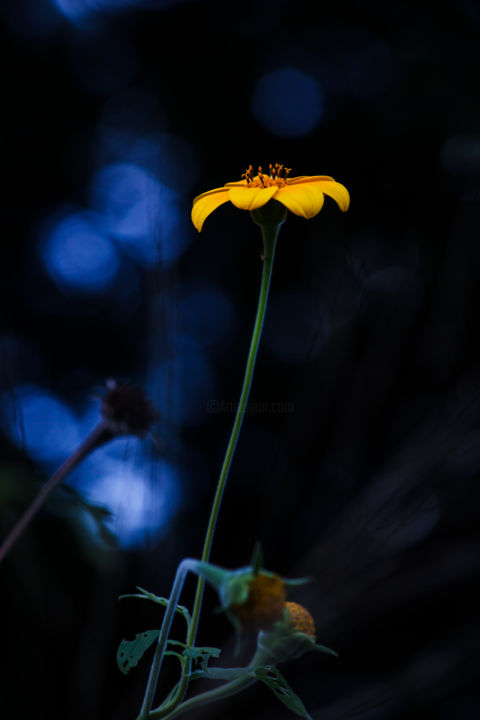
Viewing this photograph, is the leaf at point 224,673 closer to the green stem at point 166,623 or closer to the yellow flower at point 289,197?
the green stem at point 166,623

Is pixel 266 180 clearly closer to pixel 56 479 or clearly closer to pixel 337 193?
Result: pixel 337 193

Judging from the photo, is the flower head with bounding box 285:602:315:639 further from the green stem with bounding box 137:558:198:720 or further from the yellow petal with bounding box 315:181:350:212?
the yellow petal with bounding box 315:181:350:212

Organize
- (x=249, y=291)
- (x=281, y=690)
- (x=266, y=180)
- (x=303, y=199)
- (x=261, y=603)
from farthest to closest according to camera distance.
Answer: (x=249, y=291) → (x=266, y=180) → (x=303, y=199) → (x=281, y=690) → (x=261, y=603)

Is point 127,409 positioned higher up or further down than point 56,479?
higher up

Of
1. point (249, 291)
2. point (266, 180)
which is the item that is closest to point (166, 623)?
point (266, 180)

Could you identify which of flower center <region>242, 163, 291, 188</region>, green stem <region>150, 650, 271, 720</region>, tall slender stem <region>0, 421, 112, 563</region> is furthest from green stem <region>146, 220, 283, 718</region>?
flower center <region>242, 163, 291, 188</region>

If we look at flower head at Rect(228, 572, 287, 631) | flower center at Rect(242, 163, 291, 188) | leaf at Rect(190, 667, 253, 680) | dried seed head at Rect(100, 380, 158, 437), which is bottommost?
leaf at Rect(190, 667, 253, 680)
